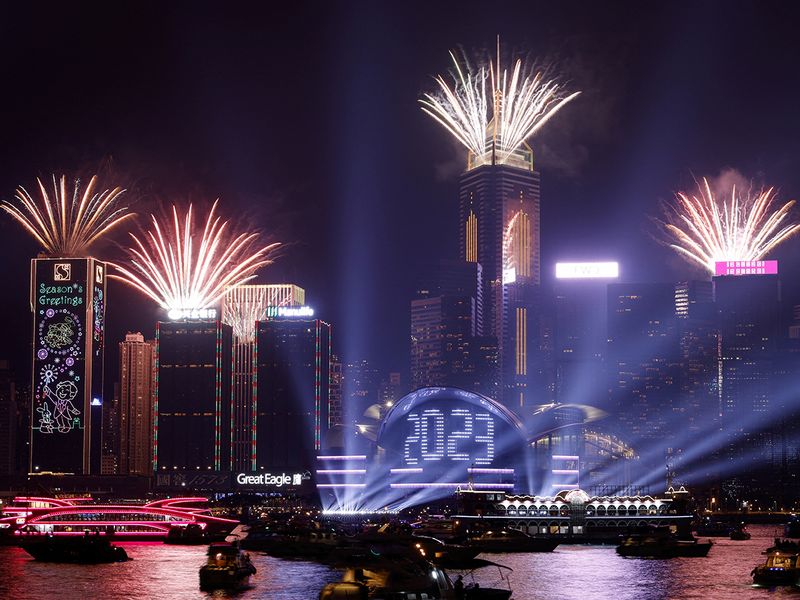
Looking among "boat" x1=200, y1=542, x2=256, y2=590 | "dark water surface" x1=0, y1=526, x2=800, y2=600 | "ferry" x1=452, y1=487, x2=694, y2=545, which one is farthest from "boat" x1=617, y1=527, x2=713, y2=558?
"boat" x1=200, y1=542, x2=256, y2=590

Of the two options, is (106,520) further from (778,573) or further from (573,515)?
(778,573)

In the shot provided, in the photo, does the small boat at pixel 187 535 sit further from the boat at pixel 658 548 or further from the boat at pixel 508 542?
the boat at pixel 658 548

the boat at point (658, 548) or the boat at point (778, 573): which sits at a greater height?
the boat at point (778, 573)

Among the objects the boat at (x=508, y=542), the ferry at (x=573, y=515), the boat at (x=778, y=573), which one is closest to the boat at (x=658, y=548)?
the boat at (x=508, y=542)

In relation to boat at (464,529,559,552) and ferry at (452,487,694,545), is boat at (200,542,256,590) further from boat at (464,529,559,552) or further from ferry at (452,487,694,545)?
ferry at (452,487,694,545)

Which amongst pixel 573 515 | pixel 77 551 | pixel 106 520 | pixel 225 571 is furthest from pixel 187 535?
pixel 225 571

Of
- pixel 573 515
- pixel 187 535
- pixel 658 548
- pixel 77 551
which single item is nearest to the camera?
pixel 77 551
